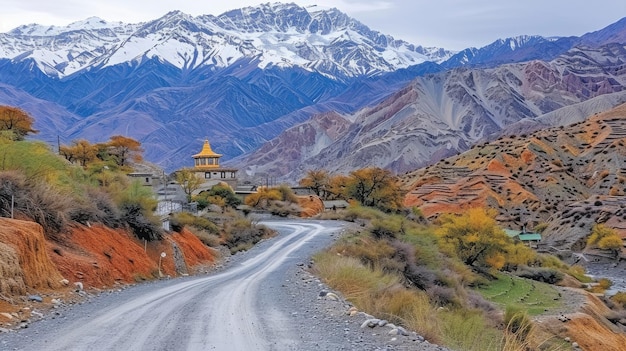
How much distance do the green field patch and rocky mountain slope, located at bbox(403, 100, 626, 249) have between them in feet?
110

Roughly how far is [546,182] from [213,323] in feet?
289

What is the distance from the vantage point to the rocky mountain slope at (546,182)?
3007 inches

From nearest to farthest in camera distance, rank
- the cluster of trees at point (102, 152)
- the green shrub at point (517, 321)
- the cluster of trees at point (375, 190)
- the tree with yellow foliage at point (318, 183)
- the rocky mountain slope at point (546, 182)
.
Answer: the green shrub at point (517, 321), the cluster of trees at point (102, 152), the cluster of trees at point (375, 190), the rocky mountain slope at point (546, 182), the tree with yellow foliage at point (318, 183)

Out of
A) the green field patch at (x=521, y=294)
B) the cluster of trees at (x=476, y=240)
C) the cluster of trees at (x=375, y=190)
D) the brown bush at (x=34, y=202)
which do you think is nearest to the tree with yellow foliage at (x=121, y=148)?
the cluster of trees at (x=375, y=190)

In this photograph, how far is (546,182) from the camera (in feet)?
306

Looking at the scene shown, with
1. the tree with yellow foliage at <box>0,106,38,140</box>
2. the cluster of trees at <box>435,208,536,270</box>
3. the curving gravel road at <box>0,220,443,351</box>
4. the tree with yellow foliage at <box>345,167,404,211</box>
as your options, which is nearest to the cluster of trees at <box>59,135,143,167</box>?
the tree with yellow foliage at <box>0,106,38,140</box>

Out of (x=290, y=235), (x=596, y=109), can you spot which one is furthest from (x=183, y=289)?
(x=596, y=109)

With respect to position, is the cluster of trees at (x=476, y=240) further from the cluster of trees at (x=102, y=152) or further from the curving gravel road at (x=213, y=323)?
the cluster of trees at (x=102, y=152)

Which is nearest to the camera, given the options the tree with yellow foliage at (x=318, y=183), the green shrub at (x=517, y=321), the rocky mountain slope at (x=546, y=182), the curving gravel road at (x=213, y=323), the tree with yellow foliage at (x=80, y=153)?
the curving gravel road at (x=213, y=323)

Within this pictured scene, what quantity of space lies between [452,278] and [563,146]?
85.6m

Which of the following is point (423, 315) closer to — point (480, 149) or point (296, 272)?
point (296, 272)

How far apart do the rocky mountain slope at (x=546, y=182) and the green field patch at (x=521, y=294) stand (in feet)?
110

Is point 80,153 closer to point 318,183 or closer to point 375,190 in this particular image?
point 375,190

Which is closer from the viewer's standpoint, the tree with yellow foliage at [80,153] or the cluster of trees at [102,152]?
the tree with yellow foliage at [80,153]
